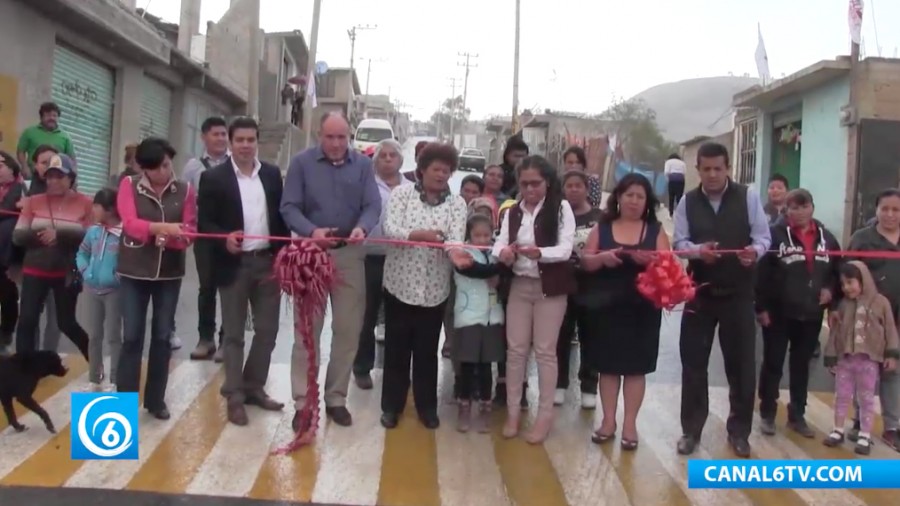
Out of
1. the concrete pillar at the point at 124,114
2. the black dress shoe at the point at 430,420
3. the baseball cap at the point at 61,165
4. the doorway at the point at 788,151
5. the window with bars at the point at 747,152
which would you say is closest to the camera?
the black dress shoe at the point at 430,420

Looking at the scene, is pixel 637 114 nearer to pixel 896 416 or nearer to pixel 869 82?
pixel 869 82

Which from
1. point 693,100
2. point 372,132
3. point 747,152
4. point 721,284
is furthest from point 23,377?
point 693,100

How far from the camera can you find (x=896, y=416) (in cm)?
616

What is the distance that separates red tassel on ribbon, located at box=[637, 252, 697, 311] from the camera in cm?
530

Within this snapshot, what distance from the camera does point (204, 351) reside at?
7.52 meters

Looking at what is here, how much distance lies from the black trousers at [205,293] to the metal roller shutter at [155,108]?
10.6 meters

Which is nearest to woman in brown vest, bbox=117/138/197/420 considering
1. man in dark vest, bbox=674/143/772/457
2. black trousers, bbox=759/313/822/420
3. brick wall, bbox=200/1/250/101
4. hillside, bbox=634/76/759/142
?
man in dark vest, bbox=674/143/772/457

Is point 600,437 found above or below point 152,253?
below

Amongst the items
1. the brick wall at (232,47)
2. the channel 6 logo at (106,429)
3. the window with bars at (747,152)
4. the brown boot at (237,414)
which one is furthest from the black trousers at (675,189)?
the channel 6 logo at (106,429)

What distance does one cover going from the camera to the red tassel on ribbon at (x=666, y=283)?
530 cm

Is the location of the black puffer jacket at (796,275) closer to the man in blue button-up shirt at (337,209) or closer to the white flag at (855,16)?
the man in blue button-up shirt at (337,209)

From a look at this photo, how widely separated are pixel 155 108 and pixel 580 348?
1490 cm

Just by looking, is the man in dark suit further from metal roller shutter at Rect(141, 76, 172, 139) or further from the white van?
the white van

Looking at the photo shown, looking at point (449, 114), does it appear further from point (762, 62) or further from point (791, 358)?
point (791, 358)
